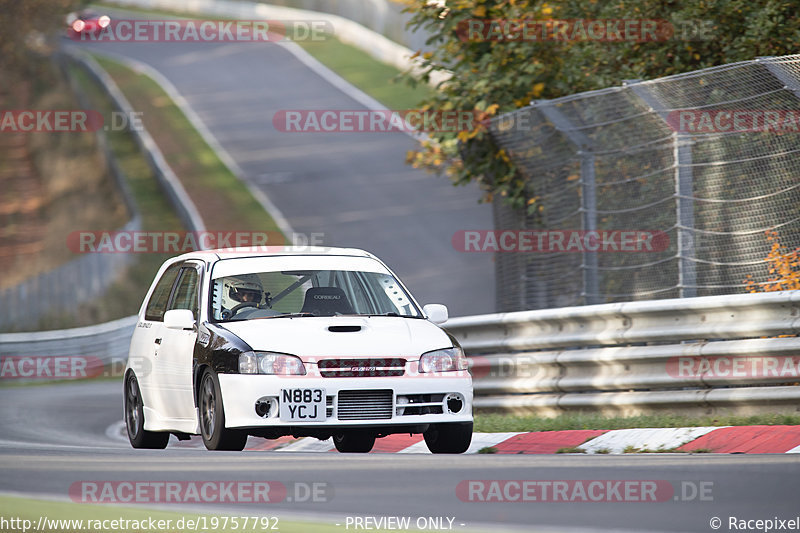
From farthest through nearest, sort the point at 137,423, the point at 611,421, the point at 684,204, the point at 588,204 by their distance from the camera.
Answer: the point at 588,204, the point at 684,204, the point at 137,423, the point at 611,421

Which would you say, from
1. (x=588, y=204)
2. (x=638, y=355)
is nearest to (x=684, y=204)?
(x=638, y=355)

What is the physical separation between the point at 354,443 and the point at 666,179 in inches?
138

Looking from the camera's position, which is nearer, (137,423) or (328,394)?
(328,394)

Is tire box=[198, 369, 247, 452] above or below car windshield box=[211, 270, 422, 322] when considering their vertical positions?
below

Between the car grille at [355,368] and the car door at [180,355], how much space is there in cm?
131

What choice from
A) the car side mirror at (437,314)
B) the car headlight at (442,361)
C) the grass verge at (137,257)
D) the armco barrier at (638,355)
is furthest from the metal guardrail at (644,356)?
the grass verge at (137,257)

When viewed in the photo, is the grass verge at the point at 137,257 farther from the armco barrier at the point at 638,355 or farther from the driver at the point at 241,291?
the driver at the point at 241,291

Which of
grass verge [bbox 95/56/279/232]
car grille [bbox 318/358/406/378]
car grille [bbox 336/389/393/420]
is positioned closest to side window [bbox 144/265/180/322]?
car grille [bbox 318/358/406/378]

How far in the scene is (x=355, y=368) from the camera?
1027 centimetres

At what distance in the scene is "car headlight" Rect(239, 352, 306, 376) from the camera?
10250mm

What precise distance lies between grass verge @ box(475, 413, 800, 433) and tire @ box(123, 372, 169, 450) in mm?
2595

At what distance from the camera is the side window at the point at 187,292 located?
11.7m

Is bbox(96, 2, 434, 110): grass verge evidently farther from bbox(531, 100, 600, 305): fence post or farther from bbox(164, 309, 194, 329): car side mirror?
bbox(164, 309, 194, 329): car side mirror

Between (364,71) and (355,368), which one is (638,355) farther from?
(364,71)
